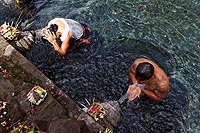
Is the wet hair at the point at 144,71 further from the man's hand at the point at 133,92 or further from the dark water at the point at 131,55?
the dark water at the point at 131,55

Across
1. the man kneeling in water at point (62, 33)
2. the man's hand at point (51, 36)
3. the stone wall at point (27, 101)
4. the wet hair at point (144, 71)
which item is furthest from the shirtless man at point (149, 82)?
the man's hand at point (51, 36)

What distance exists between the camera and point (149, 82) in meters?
6.08

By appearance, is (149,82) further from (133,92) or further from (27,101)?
(27,101)

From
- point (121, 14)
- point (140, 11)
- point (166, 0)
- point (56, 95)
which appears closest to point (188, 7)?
point (166, 0)

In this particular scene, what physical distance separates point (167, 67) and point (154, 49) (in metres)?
0.65

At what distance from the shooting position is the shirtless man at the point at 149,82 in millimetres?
5696

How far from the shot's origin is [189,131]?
20.6 ft

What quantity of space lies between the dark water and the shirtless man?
0.37 m

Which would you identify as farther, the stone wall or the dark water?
the dark water

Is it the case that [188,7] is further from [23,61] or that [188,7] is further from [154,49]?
[23,61]

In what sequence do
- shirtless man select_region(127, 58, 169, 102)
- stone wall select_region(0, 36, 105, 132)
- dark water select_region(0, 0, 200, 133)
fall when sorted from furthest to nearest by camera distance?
dark water select_region(0, 0, 200, 133)
shirtless man select_region(127, 58, 169, 102)
stone wall select_region(0, 36, 105, 132)

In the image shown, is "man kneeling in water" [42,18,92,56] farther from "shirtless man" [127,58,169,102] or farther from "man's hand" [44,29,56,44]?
"shirtless man" [127,58,169,102]

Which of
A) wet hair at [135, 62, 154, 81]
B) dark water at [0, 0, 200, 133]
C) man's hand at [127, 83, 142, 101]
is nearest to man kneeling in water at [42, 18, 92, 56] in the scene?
A: dark water at [0, 0, 200, 133]

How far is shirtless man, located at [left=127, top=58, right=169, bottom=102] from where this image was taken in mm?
5696
